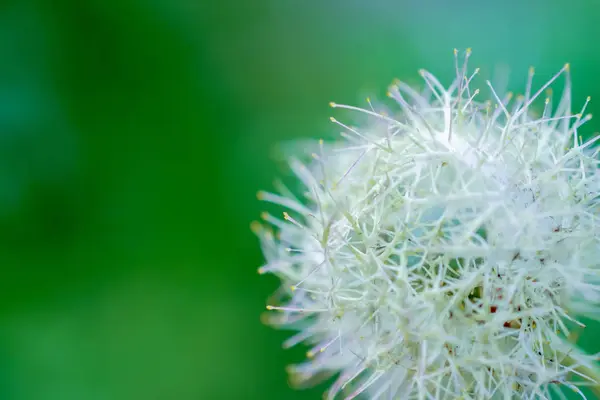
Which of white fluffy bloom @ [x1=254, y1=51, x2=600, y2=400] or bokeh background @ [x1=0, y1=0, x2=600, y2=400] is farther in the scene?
bokeh background @ [x1=0, y1=0, x2=600, y2=400]

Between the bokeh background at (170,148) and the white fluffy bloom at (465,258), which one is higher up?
the bokeh background at (170,148)

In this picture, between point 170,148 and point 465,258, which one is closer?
point 465,258

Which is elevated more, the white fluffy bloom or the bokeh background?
the bokeh background

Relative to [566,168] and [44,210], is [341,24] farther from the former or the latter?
[566,168]

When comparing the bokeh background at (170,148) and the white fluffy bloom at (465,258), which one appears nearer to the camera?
the white fluffy bloom at (465,258)

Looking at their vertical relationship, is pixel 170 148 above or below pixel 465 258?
above
